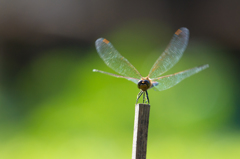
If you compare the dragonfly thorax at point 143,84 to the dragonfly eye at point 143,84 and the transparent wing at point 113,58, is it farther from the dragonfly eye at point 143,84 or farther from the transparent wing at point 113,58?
the transparent wing at point 113,58

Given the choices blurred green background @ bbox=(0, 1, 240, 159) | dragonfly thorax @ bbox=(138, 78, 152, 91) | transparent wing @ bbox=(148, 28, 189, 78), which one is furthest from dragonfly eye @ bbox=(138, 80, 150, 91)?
blurred green background @ bbox=(0, 1, 240, 159)

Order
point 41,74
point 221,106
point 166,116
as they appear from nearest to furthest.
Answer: point 166,116 < point 221,106 < point 41,74

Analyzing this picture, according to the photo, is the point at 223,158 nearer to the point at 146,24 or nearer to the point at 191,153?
the point at 191,153

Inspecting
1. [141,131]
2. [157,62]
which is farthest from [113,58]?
[141,131]

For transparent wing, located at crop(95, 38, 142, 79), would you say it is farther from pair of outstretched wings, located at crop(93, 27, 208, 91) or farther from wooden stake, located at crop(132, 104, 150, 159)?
wooden stake, located at crop(132, 104, 150, 159)

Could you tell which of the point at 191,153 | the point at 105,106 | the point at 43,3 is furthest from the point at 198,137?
the point at 43,3
